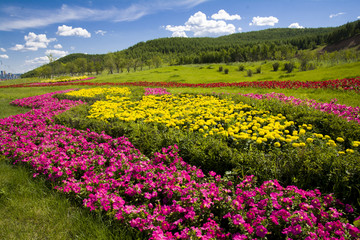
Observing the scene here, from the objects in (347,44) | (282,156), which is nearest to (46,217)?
(282,156)

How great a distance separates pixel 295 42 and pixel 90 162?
169m

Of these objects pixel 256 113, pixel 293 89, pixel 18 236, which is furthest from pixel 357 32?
pixel 18 236

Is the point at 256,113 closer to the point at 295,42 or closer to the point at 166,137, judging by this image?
the point at 166,137

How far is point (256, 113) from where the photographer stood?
23.5 ft

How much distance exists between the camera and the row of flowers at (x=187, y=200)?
2.45 meters

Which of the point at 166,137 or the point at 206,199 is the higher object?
the point at 166,137

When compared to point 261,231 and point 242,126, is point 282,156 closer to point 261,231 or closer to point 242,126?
point 242,126

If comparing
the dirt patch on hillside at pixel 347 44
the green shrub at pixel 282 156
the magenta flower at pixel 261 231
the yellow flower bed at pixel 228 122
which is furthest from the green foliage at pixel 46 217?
the dirt patch on hillside at pixel 347 44

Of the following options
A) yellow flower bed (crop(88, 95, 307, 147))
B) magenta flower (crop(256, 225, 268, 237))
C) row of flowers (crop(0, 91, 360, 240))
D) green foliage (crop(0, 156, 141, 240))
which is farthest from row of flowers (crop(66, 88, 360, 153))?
green foliage (crop(0, 156, 141, 240))

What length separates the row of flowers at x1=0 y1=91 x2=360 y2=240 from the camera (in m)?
2.45

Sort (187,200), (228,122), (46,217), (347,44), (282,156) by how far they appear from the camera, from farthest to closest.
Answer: (347,44), (228,122), (282,156), (46,217), (187,200)

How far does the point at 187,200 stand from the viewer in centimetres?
293

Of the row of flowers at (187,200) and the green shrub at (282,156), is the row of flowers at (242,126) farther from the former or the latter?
the row of flowers at (187,200)

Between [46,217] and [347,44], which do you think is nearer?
[46,217]
